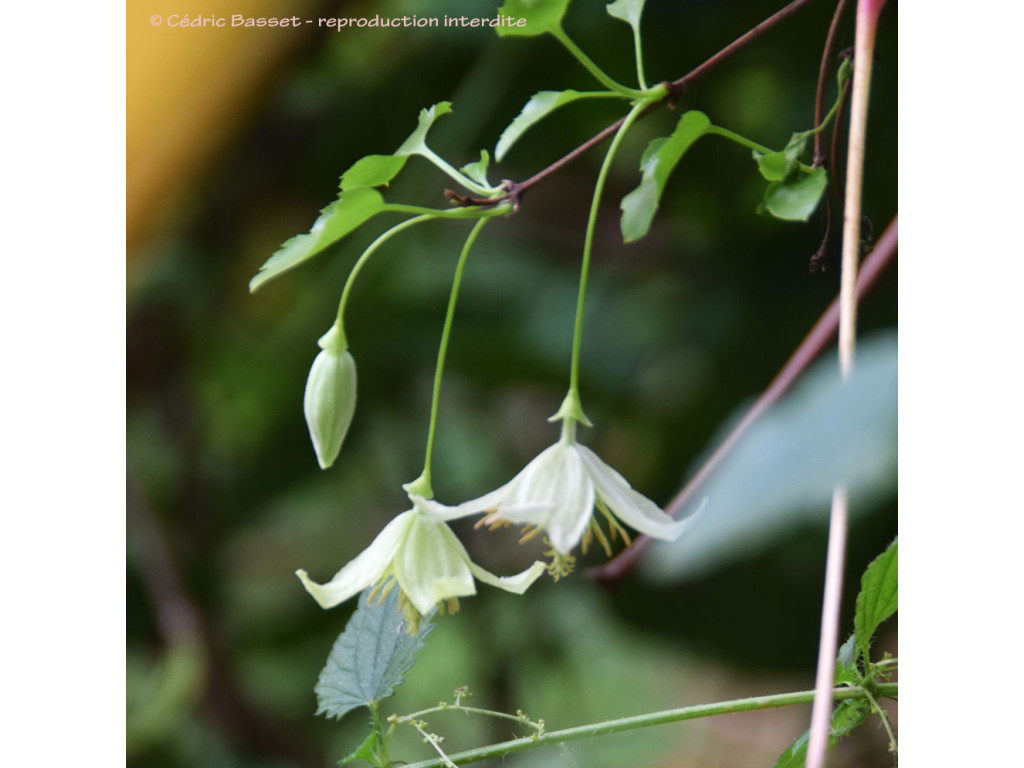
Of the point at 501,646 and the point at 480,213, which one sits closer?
the point at 480,213

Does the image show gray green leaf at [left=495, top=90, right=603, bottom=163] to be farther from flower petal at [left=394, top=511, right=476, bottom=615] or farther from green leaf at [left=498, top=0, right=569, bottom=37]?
flower petal at [left=394, top=511, right=476, bottom=615]

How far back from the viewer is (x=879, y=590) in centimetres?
38

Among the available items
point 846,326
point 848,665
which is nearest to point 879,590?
point 848,665

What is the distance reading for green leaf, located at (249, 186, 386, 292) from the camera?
32cm

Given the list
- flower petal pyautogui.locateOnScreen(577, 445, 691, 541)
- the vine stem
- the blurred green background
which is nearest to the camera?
the vine stem

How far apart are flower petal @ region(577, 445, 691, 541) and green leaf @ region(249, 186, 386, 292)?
119 mm

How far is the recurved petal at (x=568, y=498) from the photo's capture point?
13.4 inches

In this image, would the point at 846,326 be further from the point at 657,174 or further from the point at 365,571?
the point at 365,571

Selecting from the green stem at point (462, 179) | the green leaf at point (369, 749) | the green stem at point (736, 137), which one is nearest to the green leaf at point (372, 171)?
the green stem at point (462, 179)

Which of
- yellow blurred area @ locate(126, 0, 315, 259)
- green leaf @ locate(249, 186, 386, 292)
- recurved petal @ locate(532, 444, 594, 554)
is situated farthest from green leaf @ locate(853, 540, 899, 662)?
yellow blurred area @ locate(126, 0, 315, 259)

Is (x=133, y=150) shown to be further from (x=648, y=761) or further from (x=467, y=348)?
(x=648, y=761)

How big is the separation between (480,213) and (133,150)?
0.62ft

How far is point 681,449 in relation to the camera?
0.50m
